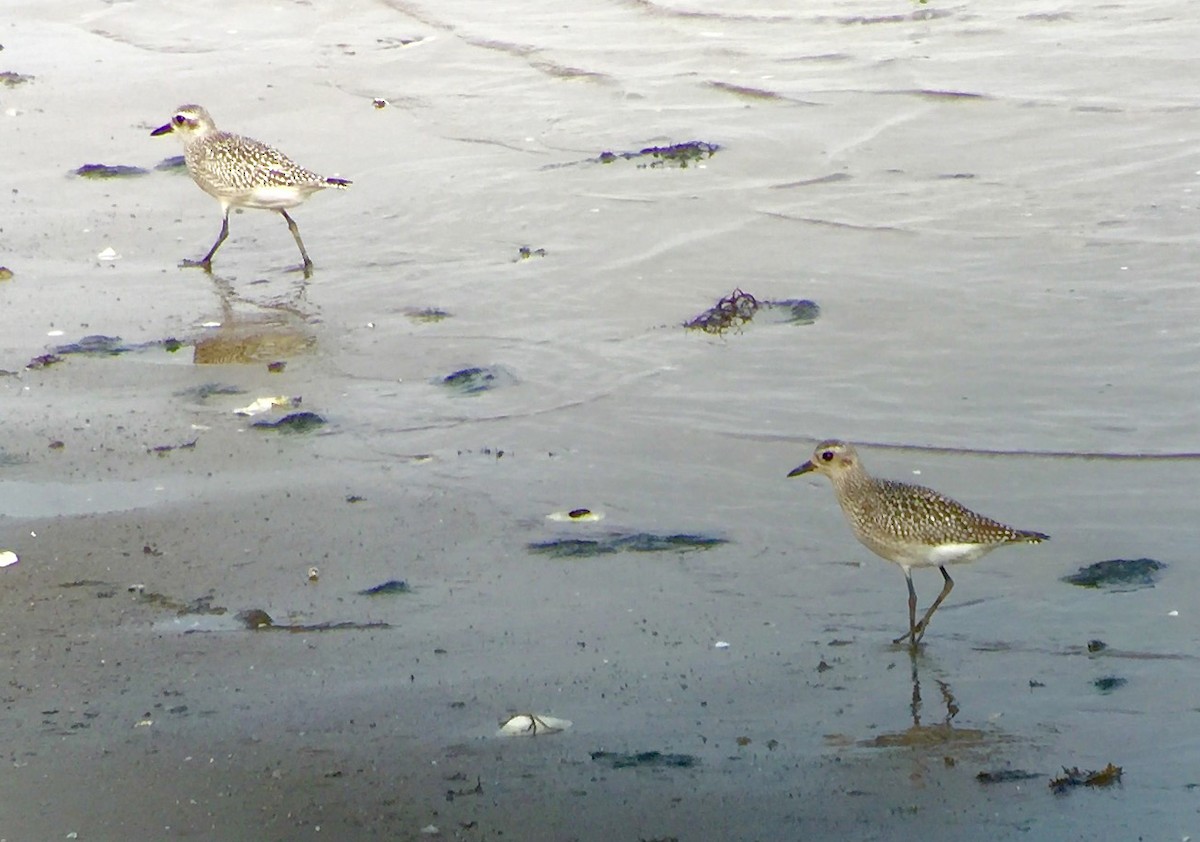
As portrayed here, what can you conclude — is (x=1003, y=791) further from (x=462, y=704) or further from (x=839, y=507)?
(x=839, y=507)

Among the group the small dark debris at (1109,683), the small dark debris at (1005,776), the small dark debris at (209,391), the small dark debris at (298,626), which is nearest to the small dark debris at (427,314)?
the small dark debris at (209,391)

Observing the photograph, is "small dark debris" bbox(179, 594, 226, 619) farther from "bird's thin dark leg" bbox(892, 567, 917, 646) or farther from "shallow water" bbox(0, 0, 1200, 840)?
"bird's thin dark leg" bbox(892, 567, 917, 646)

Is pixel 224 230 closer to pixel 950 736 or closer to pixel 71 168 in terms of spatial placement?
pixel 71 168

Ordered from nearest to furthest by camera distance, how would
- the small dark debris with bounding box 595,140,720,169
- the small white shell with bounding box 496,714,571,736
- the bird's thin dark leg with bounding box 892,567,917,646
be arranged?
the small white shell with bounding box 496,714,571,736
the bird's thin dark leg with bounding box 892,567,917,646
the small dark debris with bounding box 595,140,720,169

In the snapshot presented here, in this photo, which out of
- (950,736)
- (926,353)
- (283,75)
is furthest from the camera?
(283,75)

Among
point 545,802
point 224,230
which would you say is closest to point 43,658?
point 545,802

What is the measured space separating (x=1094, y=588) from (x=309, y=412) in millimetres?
3934

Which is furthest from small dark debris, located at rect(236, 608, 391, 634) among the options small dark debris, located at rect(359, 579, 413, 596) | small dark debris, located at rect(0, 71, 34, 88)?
small dark debris, located at rect(0, 71, 34, 88)

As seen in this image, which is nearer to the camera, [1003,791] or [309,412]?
[1003,791]

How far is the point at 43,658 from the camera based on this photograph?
230 inches

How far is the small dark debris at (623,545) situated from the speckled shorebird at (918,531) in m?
0.66

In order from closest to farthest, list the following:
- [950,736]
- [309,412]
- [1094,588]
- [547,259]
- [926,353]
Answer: [950,736], [1094,588], [309,412], [926,353], [547,259]

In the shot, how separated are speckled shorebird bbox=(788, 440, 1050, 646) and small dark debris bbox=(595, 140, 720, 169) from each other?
22.7 feet

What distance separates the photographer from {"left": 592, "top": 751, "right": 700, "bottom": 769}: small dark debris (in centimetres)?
518
